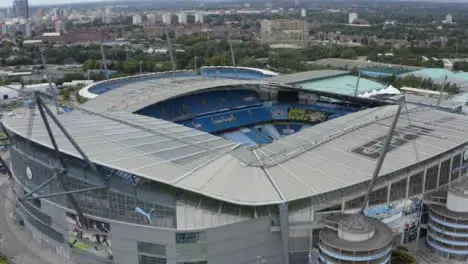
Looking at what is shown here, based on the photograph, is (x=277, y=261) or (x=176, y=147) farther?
(x=176, y=147)

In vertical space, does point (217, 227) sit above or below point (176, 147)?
below

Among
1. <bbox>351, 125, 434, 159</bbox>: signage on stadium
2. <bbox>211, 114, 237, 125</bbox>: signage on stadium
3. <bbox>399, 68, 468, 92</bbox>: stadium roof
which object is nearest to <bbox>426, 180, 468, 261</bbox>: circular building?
<bbox>351, 125, 434, 159</bbox>: signage on stadium

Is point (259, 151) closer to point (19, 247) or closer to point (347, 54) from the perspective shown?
point (19, 247)

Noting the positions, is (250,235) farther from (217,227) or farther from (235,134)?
(235,134)

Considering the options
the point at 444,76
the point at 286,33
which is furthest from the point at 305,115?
the point at 286,33

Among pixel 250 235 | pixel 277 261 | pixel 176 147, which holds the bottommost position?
pixel 277 261

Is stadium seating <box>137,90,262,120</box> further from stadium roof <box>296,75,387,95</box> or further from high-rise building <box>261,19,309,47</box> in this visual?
high-rise building <box>261,19,309,47</box>

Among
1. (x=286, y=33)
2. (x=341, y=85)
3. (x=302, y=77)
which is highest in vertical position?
(x=286, y=33)

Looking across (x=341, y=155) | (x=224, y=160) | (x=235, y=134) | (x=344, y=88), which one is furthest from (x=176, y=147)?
(x=344, y=88)
